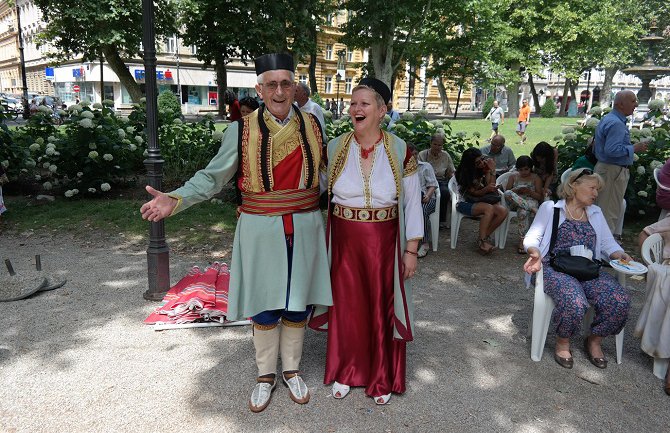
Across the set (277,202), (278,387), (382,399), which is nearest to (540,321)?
(382,399)

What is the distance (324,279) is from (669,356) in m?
2.52

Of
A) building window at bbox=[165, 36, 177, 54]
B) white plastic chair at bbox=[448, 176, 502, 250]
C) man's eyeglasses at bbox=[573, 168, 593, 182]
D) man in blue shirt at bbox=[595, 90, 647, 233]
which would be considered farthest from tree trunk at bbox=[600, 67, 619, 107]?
man's eyeglasses at bbox=[573, 168, 593, 182]

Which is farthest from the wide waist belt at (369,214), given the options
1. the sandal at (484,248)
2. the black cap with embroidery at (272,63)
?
the sandal at (484,248)

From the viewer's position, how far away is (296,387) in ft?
10.9

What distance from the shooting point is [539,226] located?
3941 millimetres

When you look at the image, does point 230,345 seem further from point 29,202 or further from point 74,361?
point 29,202

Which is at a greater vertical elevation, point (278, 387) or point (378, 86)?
point (378, 86)

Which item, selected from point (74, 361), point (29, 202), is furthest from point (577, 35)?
point (74, 361)

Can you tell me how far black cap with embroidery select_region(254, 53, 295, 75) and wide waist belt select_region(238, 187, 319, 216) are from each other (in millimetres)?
703

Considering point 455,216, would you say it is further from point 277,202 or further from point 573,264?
point 277,202

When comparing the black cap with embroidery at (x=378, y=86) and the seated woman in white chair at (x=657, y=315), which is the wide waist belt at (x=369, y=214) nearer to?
the black cap with embroidery at (x=378, y=86)

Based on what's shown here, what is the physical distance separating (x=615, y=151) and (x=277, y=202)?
4.75 meters

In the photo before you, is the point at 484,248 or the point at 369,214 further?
the point at 484,248

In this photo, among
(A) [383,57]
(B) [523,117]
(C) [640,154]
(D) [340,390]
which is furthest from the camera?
(A) [383,57]
